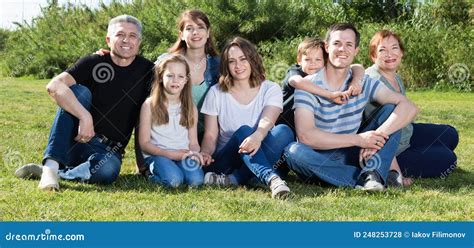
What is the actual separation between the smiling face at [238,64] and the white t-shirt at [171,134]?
48cm

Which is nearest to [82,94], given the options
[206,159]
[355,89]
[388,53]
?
[206,159]

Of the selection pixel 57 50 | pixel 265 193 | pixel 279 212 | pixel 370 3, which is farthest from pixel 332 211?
pixel 57 50

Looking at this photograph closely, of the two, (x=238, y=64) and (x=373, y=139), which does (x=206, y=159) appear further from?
(x=373, y=139)

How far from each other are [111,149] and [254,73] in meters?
1.13

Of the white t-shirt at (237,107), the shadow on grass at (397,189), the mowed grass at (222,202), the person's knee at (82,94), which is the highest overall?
the person's knee at (82,94)

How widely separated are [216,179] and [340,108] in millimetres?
976

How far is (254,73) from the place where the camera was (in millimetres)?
4430

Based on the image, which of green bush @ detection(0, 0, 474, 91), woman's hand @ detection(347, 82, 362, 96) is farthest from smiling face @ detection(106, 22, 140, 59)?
green bush @ detection(0, 0, 474, 91)

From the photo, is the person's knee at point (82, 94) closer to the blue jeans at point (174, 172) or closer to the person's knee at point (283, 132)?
the blue jeans at point (174, 172)

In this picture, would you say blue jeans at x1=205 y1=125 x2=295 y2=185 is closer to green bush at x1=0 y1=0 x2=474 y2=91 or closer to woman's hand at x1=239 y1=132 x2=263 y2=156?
woman's hand at x1=239 y1=132 x2=263 y2=156

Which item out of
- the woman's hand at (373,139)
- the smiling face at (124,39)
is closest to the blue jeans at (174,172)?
the smiling face at (124,39)

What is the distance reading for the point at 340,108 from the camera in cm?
438

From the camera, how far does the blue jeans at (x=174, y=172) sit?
4.20 m

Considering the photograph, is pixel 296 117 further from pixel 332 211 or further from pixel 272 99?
pixel 332 211
